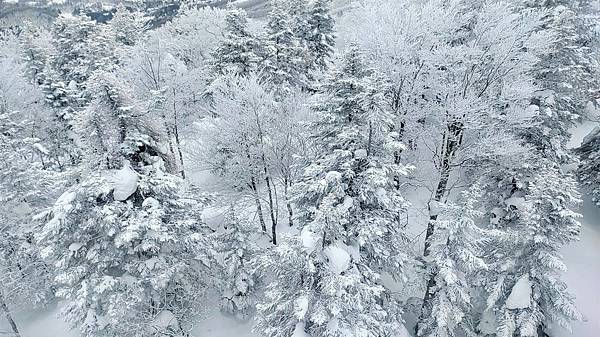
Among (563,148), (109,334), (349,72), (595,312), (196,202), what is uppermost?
(349,72)

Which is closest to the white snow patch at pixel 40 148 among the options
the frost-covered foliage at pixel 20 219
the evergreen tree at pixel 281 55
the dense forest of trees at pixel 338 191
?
the frost-covered foliage at pixel 20 219

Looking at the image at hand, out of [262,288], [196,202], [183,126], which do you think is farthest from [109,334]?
[183,126]

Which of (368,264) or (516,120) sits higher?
(516,120)

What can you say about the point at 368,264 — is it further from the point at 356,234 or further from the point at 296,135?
the point at 296,135

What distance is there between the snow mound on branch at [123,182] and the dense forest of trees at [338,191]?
0.21ft

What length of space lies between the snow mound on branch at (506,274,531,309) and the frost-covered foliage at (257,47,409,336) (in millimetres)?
5081

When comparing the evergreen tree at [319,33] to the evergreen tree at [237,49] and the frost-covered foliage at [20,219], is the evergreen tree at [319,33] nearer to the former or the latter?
the evergreen tree at [237,49]

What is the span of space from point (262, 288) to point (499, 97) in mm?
14663

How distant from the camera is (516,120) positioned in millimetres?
18859

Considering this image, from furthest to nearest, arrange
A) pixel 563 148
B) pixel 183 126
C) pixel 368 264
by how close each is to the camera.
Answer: pixel 183 126, pixel 563 148, pixel 368 264

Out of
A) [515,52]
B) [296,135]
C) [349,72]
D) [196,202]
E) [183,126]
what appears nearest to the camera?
[349,72]

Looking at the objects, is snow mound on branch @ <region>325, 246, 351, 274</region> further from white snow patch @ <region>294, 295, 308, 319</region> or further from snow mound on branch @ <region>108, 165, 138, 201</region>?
snow mound on branch @ <region>108, 165, 138, 201</region>

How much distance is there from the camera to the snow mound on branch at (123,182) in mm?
13156

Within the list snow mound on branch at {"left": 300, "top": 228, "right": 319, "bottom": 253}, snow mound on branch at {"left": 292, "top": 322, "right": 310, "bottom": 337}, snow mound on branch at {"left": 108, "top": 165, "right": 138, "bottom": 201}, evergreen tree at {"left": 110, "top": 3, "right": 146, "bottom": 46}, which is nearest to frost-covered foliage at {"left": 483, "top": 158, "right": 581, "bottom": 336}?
snow mound on branch at {"left": 292, "top": 322, "right": 310, "bottom": 337}
